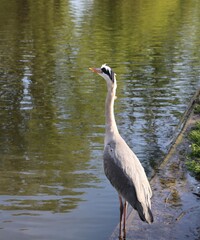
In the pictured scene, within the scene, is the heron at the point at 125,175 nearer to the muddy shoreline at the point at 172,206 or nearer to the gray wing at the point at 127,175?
the gray wing at the point at 127,175

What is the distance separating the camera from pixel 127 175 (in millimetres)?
7395

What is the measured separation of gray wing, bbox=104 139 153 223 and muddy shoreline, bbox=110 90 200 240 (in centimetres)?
48

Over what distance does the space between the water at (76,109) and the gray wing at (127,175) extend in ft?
3.91

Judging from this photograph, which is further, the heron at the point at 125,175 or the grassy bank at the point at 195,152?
the grassy bank at the point at 195,152

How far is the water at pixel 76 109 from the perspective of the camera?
363 inches

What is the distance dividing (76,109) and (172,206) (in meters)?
7.19

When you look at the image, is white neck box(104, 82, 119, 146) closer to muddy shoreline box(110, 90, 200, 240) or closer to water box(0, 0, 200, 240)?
muddy shoreline box(110, 90, 200, 240)

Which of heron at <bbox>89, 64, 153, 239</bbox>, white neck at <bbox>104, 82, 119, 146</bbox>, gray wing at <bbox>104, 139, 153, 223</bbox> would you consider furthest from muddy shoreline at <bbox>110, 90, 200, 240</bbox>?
white neck at <bbox>104, 82, 119, 146</bbox>

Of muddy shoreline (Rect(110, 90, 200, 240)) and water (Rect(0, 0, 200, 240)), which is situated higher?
muddy shoreline (Rect(110, 90, 200, 240))

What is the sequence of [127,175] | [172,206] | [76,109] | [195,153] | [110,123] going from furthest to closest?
[76,109] → [195,153] → [172,206] → [110,123] → [127,175]

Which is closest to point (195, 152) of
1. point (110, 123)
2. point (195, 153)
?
point (195, 153)

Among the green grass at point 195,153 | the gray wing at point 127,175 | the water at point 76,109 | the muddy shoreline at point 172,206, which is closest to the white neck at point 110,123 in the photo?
the gray wing at point 127,175

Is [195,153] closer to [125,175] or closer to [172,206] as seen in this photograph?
[172,206]

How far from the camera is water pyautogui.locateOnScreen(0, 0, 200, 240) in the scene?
922 centimetres
